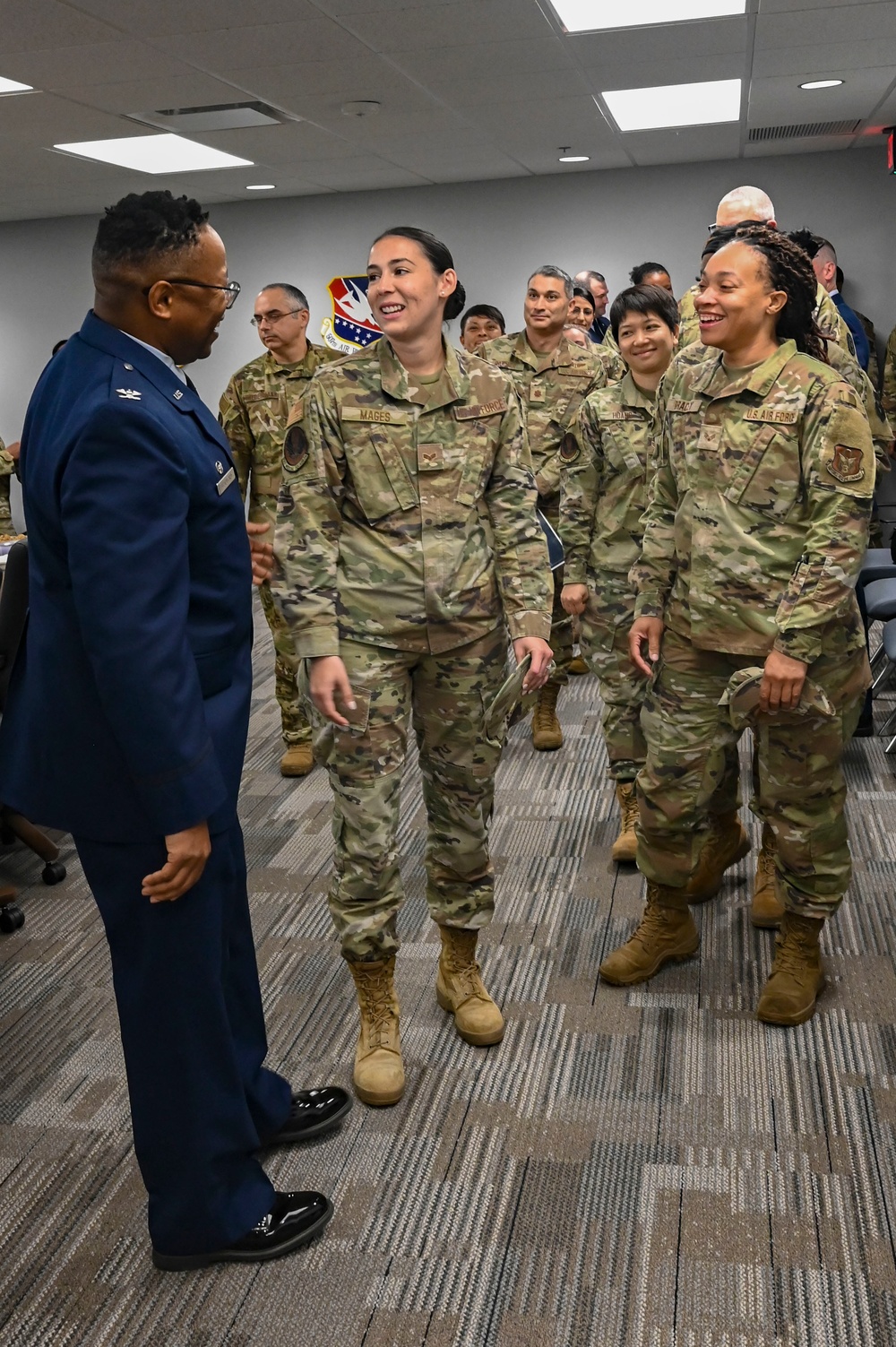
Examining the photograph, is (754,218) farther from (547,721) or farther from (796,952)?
(796,952)

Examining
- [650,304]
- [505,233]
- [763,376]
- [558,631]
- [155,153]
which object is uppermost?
[155,153]

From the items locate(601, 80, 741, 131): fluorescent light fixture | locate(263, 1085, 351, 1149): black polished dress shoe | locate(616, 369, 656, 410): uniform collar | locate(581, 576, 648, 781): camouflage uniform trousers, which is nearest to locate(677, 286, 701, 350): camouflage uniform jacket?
locate(616, 369, 656, 410): uniform collar

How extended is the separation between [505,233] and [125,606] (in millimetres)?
8512

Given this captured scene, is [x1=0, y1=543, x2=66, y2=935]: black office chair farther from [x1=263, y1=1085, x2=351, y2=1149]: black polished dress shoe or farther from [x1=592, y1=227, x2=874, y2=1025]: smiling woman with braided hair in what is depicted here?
[x1=592, y1=227, x2=874, y2=1025]: smiling woman with braided hair

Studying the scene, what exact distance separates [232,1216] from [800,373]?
6.16ft

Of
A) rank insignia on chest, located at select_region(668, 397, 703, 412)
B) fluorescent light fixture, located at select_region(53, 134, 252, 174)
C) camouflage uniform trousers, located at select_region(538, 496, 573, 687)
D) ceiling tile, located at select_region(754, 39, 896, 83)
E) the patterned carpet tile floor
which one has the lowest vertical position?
the patterned carpet tile floor

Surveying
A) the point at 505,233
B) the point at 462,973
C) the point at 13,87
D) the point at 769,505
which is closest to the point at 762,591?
the point at 769,505

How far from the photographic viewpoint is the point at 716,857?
312cm

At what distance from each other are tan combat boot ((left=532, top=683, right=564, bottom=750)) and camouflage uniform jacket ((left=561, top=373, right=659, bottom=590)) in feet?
3.38

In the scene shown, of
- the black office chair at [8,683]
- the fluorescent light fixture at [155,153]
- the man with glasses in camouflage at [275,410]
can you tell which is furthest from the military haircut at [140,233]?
the fluorescent light fixture at [155,153]

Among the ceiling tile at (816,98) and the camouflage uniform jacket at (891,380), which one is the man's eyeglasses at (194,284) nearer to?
the ceiling tile at (816,98)

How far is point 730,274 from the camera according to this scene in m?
2.29

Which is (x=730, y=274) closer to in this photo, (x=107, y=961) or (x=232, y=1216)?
(x=232, y=1216)

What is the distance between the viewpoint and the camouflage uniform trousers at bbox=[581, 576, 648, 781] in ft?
11.3
